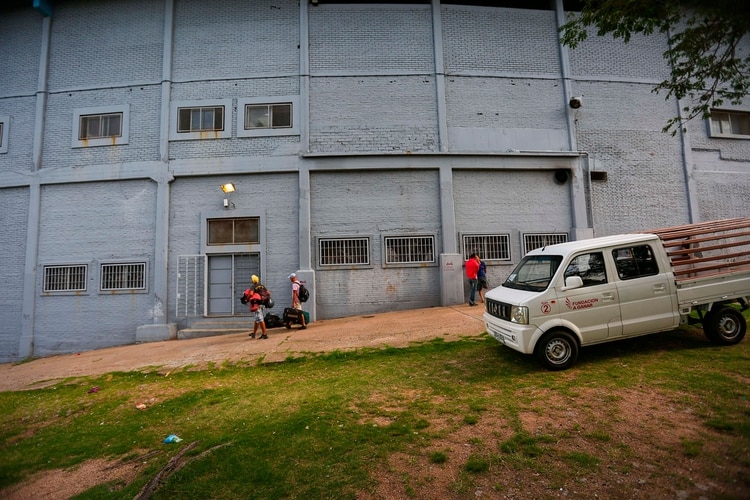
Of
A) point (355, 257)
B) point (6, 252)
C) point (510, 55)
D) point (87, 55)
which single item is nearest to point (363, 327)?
point (355, 257)

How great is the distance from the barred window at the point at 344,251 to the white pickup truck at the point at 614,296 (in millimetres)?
6557

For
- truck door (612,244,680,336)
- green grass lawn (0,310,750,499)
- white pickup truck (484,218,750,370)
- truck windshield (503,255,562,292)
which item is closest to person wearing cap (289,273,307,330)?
green grass lawn (0,310,750,499)

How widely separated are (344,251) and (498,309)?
6963 mm

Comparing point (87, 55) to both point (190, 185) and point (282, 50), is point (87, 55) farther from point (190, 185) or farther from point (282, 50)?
point (282, 50)

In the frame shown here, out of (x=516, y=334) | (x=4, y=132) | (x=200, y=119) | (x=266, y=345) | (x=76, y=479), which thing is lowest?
(x=76, y=479)

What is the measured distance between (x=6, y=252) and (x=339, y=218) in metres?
11.4

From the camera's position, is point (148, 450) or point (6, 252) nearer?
point (148, 450)

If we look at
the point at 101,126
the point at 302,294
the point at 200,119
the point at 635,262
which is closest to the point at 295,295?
the point at 302,294

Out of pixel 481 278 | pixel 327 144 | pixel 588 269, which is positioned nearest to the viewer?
pixel 588 269

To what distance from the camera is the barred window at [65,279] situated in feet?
39.6

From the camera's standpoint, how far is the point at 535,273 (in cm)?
591

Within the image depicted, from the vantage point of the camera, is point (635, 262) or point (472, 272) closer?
point (635, 262)

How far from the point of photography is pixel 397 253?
12.2 meters

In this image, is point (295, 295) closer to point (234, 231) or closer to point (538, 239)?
point (234, 231)
